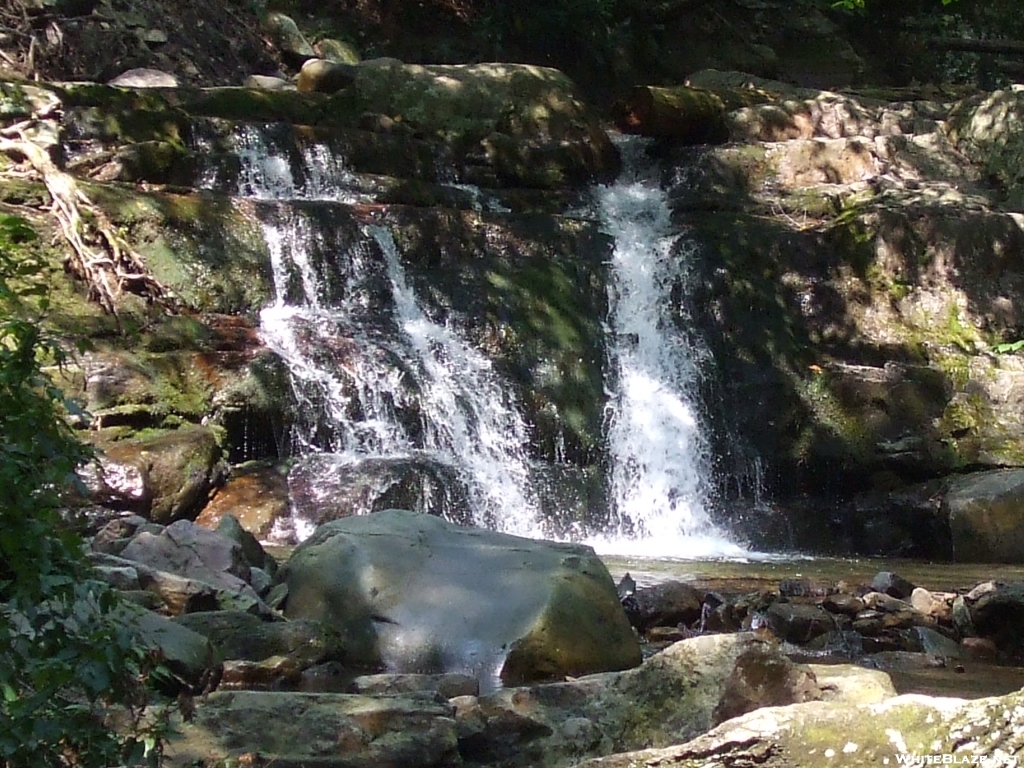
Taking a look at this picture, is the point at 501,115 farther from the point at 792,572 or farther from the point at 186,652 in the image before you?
the point at 186,652

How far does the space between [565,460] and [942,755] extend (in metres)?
8.15

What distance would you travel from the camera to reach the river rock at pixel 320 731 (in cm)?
307

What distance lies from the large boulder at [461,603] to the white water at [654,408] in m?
3.87

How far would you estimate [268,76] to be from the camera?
1581cm

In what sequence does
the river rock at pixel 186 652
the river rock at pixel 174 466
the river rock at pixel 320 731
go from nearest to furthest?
the river rock at pixel 320 731
the river rock at pixel 186 652
the river rock at pixel 174 466

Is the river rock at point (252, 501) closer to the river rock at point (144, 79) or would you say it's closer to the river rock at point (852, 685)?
the river rock at point (852, 685)

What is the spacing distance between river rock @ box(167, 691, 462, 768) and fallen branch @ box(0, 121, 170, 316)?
6.39m

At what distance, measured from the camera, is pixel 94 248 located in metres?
9.55

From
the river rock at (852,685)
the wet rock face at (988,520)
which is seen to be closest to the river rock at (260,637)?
the river rock at (852,685)

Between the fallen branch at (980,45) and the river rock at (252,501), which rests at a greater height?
the fallen branch at (980,45)

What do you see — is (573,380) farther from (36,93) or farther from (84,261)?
(36,93)

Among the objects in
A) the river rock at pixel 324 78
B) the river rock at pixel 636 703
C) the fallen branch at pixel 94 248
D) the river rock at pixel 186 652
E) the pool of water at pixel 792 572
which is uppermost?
the river rock at pixel 324 78

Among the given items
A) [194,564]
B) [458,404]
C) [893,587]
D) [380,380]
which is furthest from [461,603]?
[458,404]

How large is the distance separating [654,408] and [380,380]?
8.74ft
